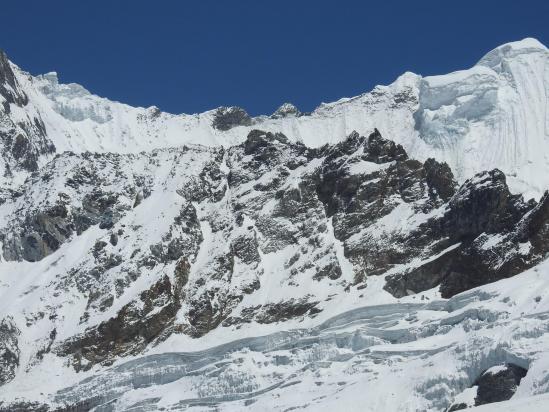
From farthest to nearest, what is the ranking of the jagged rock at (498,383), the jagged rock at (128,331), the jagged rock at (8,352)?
the jagged rock at (8,352) < the jagged rock at (128,331) < the jagged rock at (498,383)

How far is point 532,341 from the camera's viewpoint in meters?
Result: 137

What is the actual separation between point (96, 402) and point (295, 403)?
3972 centimetres

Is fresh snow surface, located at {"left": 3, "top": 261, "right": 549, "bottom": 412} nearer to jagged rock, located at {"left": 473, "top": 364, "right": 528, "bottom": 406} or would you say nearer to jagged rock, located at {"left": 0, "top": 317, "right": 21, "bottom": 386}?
jagged rock, located at {"left": 473, "top": 364, "right": 528, "bottom": 406}

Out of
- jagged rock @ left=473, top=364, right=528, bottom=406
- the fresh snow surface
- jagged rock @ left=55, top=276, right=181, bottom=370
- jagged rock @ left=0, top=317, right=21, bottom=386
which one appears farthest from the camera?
jagged rock @ left=0, top=317, right=21, bottom=386

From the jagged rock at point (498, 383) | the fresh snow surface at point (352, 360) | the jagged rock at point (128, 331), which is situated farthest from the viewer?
the jagged rock at point (128, 331)

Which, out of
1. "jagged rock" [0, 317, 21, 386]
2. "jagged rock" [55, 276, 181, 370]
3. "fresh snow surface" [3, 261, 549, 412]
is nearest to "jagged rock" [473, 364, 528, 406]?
"fresh snow surface" [3, 261, 549, 412]

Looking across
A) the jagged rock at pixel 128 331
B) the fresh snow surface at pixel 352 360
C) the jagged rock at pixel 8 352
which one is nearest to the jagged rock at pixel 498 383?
the fresh snow surface at pixel 352 360

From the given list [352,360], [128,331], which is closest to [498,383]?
[352,360]

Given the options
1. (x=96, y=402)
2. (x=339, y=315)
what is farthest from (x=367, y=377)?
(x=96, y=402)

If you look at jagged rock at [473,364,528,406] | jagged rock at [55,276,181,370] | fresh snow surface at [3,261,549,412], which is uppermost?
jagged rock at [55,276,181,370]

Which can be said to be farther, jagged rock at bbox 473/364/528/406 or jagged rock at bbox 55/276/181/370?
jagged rock at bbox 55/276/181/370

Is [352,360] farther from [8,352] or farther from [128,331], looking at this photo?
[8,352]

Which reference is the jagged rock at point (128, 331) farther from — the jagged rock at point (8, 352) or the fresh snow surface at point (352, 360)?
the jagged rock at point (8, 352)

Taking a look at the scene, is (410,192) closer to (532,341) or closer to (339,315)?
(339,315)
